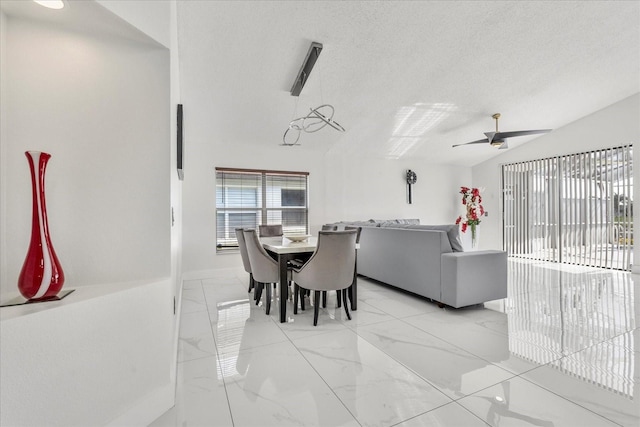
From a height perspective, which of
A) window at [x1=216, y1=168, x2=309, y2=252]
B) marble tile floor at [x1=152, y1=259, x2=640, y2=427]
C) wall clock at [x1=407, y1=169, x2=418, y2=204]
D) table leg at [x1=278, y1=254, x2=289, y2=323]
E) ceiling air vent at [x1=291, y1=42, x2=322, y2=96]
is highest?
ceiling air vent at [x1=291, y1=42, x2=322, y2=96]

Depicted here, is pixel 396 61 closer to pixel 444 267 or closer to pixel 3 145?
pixel 444 267

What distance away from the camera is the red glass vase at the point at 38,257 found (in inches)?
45.3

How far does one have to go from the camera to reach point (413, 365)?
6.54ft

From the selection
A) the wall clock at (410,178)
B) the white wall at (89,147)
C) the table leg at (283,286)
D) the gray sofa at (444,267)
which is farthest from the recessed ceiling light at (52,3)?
the wall clock at (410,178)

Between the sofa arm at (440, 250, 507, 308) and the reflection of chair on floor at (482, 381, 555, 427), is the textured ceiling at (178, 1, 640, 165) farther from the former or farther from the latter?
the reflection of chair on floor at (482, 381, 555, 427)

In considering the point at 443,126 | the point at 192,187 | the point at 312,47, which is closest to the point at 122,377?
the point at 312,47

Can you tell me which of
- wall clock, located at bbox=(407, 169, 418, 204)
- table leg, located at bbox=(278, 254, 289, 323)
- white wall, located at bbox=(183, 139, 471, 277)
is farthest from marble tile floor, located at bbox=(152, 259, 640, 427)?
wall clock, located at bbox=(407, 169, 418, 204)

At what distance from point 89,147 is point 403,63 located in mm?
3496

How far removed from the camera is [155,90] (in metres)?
1.62

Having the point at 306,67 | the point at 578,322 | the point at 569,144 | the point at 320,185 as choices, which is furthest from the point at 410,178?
the point at 578,322

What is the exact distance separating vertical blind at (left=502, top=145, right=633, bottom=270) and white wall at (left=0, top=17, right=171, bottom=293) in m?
7.55

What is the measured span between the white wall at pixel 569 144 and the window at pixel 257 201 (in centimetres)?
510

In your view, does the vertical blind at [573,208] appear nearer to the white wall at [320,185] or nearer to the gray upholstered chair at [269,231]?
the white wall at [320,185]

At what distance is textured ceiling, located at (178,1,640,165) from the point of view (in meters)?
2.88
